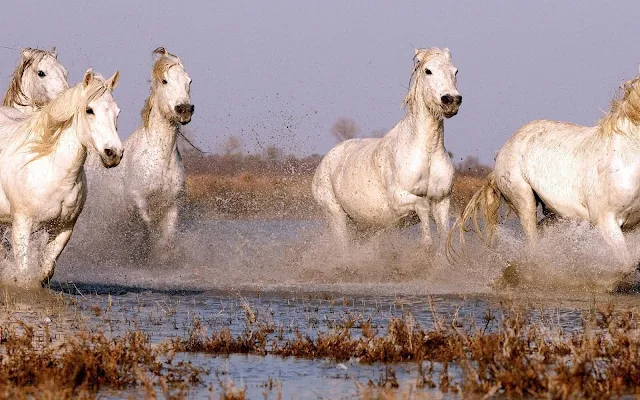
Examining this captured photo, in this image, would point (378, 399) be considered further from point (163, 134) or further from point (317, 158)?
point (317, 158)

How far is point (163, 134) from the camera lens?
12820mm

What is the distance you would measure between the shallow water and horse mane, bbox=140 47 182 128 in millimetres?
1298

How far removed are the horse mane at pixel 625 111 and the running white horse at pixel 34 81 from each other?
18.5 ft

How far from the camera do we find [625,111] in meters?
10.2

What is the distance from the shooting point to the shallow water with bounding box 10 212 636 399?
6609 millimetres

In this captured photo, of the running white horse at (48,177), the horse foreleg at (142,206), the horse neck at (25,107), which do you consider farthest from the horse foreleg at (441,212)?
the horse neck at (25,107)

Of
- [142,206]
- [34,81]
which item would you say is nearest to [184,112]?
[142,206]

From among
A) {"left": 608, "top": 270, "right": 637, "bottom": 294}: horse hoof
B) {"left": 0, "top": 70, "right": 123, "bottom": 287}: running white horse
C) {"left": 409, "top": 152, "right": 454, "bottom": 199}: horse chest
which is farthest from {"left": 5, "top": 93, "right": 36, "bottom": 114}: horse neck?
{"left": 608, "top": 270, "right": 637, "bottom": 294}: horse hoof

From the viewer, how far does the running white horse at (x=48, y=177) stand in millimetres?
9297

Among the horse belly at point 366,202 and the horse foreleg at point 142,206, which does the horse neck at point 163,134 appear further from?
the horse belly at point 366,202

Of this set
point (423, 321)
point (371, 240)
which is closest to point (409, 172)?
point (371, 240)

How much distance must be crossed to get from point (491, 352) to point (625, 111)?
4.96m

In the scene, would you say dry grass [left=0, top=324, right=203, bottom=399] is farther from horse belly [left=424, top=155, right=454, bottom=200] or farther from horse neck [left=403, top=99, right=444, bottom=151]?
horse neck [left=403, top=99, right=444, bottom=151]

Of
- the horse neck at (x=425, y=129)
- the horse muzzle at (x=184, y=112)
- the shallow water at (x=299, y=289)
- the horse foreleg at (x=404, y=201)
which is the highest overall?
the horse muzzle at (x=184, y=112)
